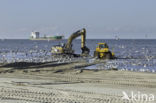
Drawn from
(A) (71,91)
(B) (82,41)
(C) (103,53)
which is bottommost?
(A) (71,91)

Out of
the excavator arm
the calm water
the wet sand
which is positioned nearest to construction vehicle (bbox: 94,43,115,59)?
the calm water

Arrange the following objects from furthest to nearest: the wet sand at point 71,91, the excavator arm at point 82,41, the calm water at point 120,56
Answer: the excavator arm at point 82,41 < the calm water at point 120,56 < the wet sand at point 71,91

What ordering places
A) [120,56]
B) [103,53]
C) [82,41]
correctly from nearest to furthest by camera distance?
[103,53] < [82,41] < [120,56]

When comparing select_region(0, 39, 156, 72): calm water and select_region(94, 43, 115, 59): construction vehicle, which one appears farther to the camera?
select_region(94, 43, 115, 59): construction vehicle

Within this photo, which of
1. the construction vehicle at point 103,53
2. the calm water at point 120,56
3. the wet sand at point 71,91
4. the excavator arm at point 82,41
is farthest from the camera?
the excavator arm at point 82,41

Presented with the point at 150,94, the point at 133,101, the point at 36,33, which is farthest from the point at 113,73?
the point at 36,33

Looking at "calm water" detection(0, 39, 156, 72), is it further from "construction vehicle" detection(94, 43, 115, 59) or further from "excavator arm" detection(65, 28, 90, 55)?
"excavator arm" detection(65, 28, 90, 55)

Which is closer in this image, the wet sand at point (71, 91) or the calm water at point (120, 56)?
the wet sand at point (71, 91)

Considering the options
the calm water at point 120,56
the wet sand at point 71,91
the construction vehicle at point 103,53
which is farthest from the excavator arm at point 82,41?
the wet sand at point 71,91

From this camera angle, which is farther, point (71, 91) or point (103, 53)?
point (103, 53)

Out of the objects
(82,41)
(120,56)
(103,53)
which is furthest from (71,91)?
(120,56)

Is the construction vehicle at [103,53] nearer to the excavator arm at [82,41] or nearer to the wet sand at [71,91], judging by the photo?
the excavator arm at [82,41]

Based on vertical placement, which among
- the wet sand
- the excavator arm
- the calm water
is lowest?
the wet sand

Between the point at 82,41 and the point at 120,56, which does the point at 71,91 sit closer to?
the point at 82,41
